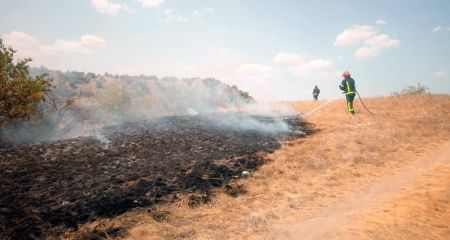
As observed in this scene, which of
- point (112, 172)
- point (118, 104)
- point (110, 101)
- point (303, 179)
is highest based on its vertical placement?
point (110, 101)

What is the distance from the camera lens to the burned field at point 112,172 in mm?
7422

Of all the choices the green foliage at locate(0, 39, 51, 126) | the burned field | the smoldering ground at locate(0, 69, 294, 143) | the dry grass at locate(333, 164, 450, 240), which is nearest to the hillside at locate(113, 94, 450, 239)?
the dry grass at locate(333, 164, 450, 240)

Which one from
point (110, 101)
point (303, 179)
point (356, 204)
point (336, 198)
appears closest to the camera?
point (356, 204)

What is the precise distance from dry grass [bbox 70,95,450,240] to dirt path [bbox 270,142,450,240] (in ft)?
0.98

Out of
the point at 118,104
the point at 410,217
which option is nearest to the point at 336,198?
the point at 410,217

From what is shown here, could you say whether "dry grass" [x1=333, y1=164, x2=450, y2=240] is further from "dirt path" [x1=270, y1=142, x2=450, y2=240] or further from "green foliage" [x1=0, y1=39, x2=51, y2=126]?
"green foliage" [x1=0, y1=39, x2=51, y2=126]

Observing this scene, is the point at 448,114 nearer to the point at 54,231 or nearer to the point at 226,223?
the point at 226,223

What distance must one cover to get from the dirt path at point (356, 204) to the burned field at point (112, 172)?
2860mm

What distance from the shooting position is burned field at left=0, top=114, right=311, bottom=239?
7422 millimetres

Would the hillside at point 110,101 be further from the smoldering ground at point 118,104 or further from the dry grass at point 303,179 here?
the dry grass at point 303,179

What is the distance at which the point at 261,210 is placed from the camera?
7.48 meters

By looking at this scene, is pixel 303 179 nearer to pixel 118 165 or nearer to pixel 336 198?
pixel 336 198

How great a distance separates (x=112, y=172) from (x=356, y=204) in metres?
7.33

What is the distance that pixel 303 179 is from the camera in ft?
31.4
